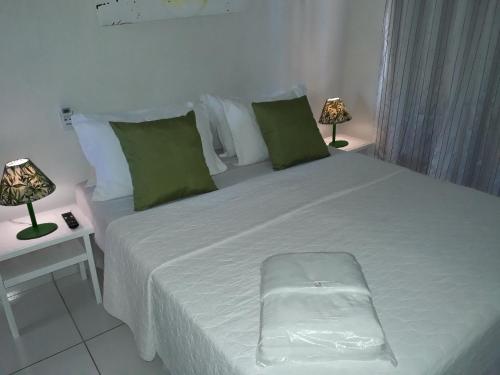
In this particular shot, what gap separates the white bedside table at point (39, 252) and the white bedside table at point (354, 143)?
191 cm

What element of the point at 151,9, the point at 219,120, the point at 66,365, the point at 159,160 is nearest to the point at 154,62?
the point at 151,9

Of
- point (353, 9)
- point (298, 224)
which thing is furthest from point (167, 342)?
point (353, 9)

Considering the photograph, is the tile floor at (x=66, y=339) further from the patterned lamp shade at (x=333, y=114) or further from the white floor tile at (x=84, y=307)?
the patterned lamp shade at (x=333, y=114)

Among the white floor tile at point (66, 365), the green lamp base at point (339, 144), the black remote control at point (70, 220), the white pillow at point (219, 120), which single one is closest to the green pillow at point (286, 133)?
the white pillow at point (219, 120)

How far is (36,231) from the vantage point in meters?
2.00

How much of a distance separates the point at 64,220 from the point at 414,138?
2371mm

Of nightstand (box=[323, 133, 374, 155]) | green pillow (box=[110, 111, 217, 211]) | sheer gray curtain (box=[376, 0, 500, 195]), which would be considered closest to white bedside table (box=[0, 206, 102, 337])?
green pillow (box=[110, 111, 217, 211])

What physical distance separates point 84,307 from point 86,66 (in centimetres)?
130

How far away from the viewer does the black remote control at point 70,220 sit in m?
2.03

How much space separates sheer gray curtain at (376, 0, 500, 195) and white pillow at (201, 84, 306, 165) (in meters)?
1.16

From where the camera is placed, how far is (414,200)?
1.98 metres

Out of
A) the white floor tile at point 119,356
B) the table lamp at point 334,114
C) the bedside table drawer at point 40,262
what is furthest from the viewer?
the table lamp at point 334,114

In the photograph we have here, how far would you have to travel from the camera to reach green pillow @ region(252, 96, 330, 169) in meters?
2.39

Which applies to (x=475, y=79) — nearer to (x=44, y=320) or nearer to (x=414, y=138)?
(x=414, y=138)
